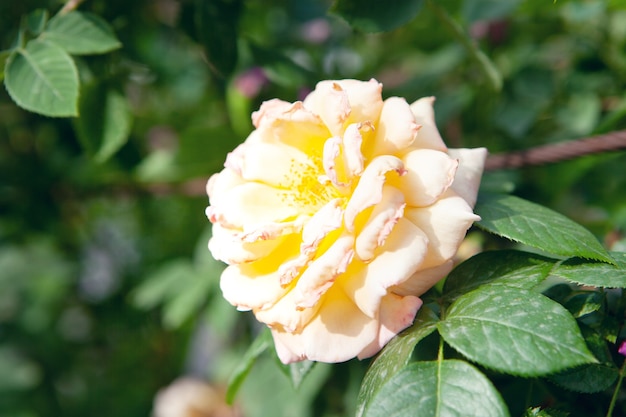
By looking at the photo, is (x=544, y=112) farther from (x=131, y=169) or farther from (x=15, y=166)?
(x=15, y=166)

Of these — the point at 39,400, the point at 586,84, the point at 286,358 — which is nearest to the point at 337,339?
the point at 286,358

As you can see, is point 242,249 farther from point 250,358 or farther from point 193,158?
point 193,158

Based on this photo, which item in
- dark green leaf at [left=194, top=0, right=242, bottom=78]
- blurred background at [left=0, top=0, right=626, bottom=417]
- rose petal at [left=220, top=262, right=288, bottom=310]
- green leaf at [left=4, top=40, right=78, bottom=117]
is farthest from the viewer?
blurred background at [left=0, top=0, right=626, bottom=417]

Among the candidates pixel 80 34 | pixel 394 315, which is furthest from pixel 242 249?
pixel 80 34

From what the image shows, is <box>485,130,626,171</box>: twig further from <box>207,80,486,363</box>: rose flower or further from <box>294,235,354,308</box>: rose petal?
<box>294,235,354,308</box>: rose petal

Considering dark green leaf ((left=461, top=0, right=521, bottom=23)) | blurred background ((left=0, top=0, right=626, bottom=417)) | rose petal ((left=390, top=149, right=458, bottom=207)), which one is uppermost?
rose petal ((left=390, top=149, right=458, bottom=207))

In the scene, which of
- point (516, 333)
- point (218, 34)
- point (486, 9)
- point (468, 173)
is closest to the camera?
point (516, 333)

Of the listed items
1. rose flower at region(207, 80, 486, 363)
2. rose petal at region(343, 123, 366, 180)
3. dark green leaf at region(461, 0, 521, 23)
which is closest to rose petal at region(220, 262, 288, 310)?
rose flower at region(207, 80, 486, 363)
